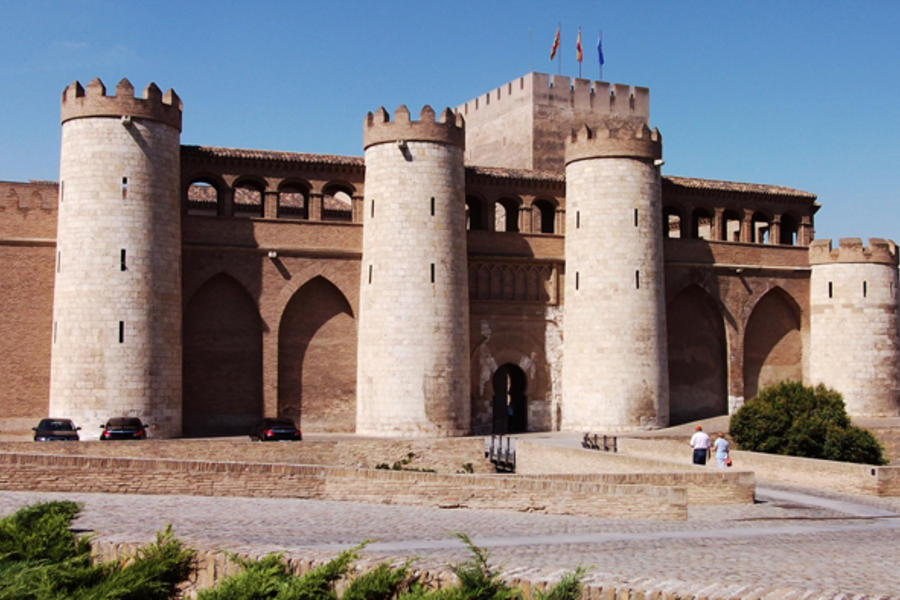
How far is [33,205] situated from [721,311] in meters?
20.6

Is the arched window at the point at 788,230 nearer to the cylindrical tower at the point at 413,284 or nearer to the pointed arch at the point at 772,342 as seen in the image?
the pointed arch at the point at 772,342

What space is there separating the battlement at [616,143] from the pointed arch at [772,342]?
7.01 m

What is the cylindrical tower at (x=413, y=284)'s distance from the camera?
95.7 ft

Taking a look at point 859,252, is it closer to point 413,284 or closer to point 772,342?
point 772,342

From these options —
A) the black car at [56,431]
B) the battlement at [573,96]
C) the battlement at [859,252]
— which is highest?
the battlement at [573,96]

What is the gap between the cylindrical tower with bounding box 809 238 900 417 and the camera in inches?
1351

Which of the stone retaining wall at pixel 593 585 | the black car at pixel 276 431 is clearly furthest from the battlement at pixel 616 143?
the stone retaining wall at pixel 593 585

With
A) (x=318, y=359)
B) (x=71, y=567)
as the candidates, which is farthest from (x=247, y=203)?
(x=71, y=567)

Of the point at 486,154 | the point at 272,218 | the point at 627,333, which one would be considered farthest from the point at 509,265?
the point at 486,154

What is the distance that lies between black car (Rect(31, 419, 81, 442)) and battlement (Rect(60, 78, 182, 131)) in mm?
7838

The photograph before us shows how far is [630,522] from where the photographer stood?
15266 millimetres

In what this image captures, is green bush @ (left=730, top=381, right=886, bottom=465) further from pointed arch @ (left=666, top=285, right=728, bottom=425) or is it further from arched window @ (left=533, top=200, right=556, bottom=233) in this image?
arched window @ (left=533, top=200, right=556, bottom=233)

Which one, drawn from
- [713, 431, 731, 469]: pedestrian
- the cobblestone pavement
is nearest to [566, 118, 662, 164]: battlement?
[713, 431, 731, 469]: pedestrian

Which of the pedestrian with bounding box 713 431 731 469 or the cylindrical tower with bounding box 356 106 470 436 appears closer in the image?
the pedestrian with bounding box 713 431 731 469
